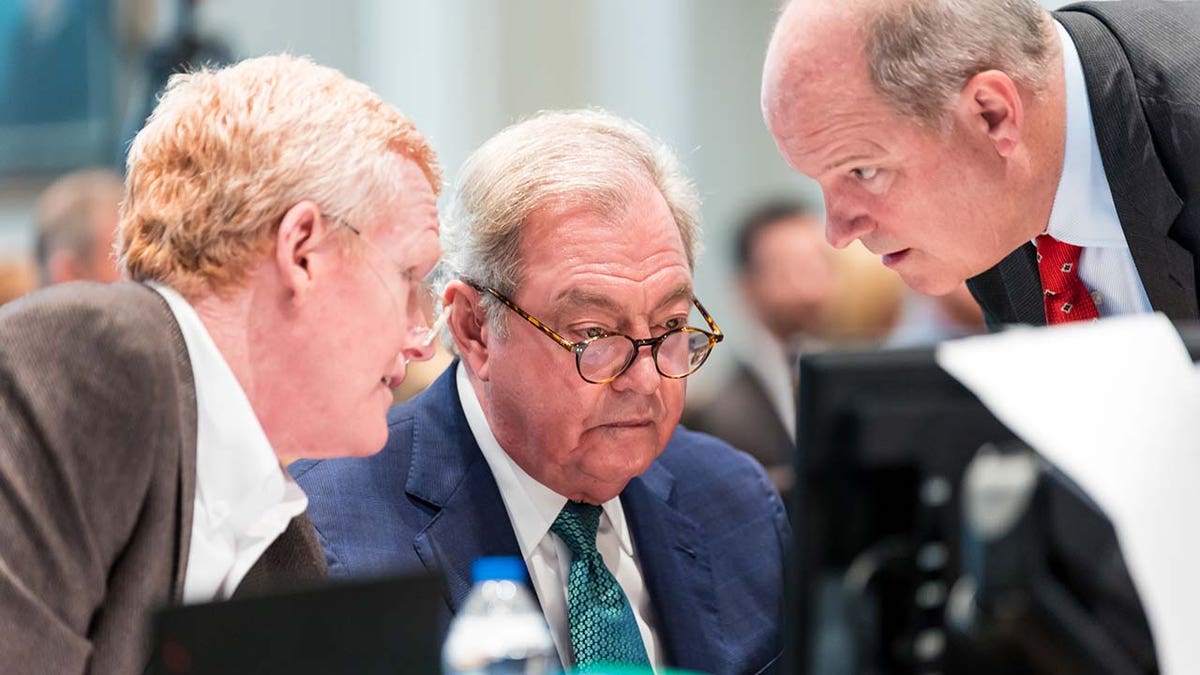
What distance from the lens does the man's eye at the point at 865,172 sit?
7.09 feet

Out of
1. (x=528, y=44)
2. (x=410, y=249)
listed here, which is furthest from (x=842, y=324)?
(x=410, y=249)

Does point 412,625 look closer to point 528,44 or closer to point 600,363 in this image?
point 600,363

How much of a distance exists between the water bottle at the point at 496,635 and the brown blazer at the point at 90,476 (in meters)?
0.28

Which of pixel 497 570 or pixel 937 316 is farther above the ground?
pixel 497 570

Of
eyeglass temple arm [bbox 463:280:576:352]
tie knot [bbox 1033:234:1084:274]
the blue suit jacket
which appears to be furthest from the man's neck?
eyeglass temple arm [bbox 463:280:576:352]

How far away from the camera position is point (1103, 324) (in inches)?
44.4

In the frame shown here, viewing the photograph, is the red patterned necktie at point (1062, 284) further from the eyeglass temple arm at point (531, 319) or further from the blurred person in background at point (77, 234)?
the blurred person in background at point (77, 234)

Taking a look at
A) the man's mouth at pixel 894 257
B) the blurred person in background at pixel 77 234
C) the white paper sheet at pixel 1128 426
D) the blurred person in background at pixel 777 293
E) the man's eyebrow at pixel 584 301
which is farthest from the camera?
the blurred person in background at pixel 777 293

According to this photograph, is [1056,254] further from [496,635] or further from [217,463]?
[217,463]

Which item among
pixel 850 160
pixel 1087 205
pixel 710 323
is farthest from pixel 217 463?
pixel 1087 205

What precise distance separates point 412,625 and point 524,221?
1.01 metres

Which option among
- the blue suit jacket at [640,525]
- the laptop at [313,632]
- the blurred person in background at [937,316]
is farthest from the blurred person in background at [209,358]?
the blurred person in background at [937,316]

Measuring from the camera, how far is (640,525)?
2137mm

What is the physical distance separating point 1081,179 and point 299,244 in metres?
1.18
